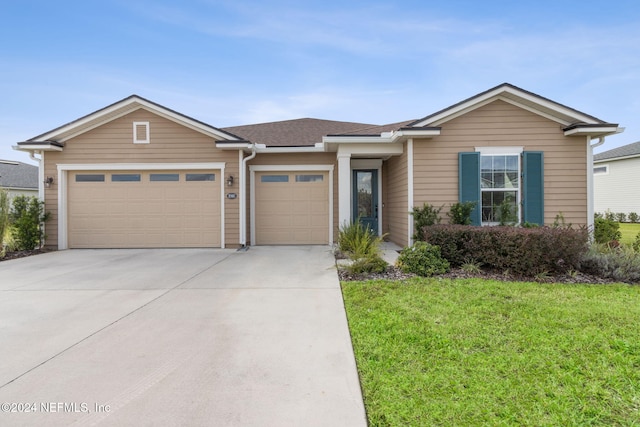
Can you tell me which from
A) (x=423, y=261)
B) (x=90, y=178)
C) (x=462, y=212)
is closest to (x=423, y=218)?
(x=462, y=212)

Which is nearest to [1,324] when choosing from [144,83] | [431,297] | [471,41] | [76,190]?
[431,297]

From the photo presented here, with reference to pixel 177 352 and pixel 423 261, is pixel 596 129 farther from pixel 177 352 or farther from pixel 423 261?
pixel 177 352

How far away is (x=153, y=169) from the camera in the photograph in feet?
Answer: 31.5

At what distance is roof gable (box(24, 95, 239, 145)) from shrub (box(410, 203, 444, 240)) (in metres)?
5.52

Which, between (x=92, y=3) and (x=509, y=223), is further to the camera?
(x=92, y=3)

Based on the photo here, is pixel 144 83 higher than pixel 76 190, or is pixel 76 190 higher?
pixel 144 83

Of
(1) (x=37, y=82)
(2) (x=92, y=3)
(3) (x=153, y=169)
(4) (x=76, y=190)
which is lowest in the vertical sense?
(4) (x=76, y=190)

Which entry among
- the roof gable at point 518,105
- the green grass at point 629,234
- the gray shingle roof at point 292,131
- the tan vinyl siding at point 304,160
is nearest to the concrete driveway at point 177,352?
the tan vinyl siding at point 304,160

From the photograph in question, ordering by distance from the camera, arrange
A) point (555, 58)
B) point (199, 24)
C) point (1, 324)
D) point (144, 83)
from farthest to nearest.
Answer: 1. point (144, 83)
2. point (555, 58)
3. point (199, 24)
4. point (1, 324)

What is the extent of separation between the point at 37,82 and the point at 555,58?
2068cm

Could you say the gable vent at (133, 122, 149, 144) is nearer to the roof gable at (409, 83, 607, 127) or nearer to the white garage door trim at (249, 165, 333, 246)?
the white garage door trim at (249, 165, 333, 246)

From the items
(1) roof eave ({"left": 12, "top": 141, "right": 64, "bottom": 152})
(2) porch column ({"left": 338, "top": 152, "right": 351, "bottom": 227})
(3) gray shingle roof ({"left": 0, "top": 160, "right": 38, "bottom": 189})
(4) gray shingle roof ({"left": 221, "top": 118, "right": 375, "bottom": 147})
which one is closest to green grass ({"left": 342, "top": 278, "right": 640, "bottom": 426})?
(2) porch column ({"left": 338, "top": 152, "right": 351, "bottom": 227})

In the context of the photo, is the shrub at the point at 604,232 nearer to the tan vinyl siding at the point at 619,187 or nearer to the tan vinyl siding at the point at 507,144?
the tan vinyl siding at the point at 507,144

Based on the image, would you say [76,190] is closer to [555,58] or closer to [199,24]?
[199,24]
